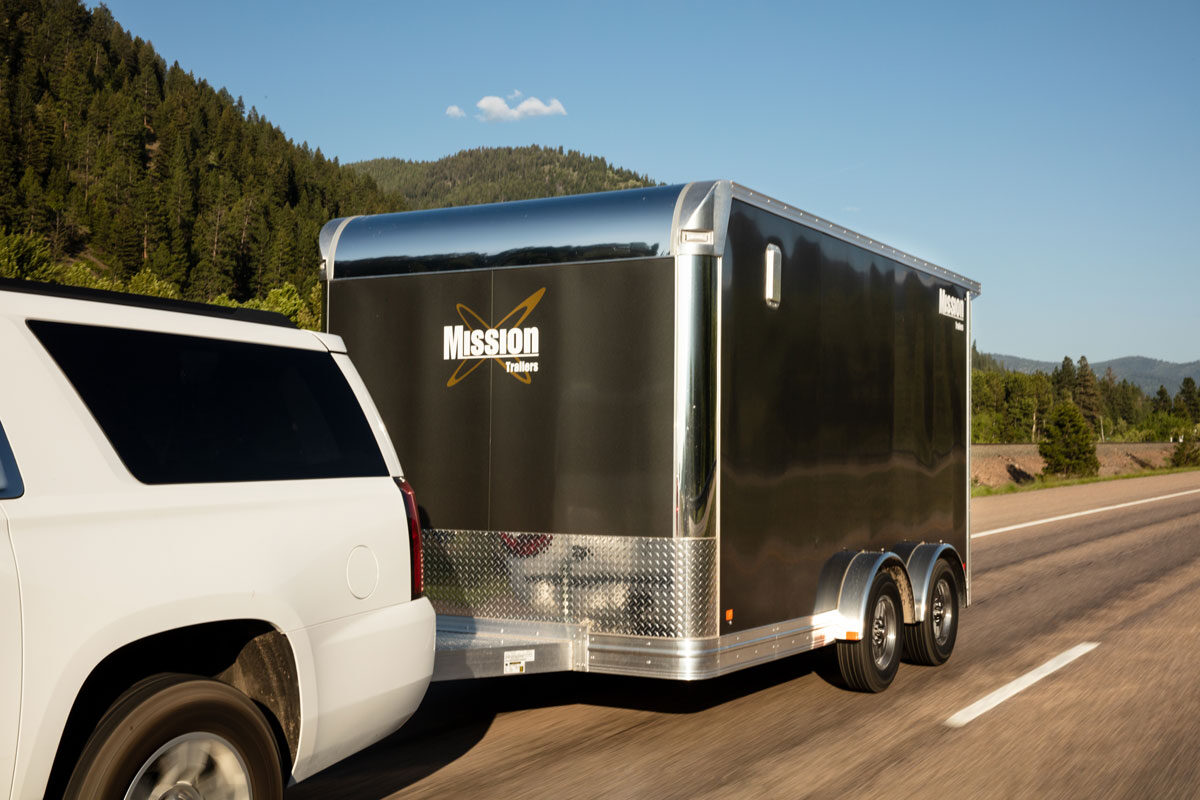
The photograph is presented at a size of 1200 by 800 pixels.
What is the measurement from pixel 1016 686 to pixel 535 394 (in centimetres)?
416

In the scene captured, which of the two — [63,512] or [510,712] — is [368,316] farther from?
[63,512]

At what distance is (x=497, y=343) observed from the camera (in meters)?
6.91

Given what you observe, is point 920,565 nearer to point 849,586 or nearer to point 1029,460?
point 849,586

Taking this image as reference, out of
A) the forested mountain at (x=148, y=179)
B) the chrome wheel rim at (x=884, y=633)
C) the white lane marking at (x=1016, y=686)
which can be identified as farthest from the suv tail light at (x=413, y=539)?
the forested mountain at (x=148, y=179)

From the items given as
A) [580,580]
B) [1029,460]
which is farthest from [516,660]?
[1029,460]

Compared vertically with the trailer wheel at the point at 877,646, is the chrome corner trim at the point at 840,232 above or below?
above

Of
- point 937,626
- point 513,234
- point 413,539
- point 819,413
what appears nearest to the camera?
point 413,539

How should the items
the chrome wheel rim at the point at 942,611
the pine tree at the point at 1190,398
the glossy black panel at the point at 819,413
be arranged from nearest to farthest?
the glossy black panel at the point at 819,413 < the chrome wheel rim at the point at 942,611 < the pine tree at the point at 1190,398

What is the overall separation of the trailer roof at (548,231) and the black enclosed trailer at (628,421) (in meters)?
0.01

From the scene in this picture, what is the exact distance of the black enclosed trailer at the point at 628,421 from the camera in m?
6.30

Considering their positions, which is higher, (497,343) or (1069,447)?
(497,343)

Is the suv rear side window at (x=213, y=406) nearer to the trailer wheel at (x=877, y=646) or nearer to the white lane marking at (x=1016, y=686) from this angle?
the trailer wheel at (x=877, y=646)

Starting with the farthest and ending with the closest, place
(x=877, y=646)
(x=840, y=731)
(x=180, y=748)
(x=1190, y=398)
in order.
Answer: (x=1190, y=398), (x=877, y=646), (x=840, y=731), (x=180, y=748)

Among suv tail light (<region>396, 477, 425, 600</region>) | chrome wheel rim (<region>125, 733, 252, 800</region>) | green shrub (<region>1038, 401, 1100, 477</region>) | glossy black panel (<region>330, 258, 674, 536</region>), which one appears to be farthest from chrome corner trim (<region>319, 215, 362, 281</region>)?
green shrub (<region>1038, 401, 1100, 477</region>)
